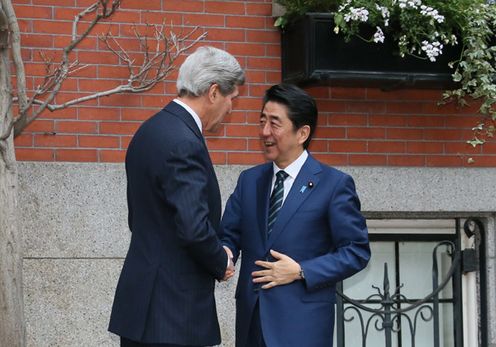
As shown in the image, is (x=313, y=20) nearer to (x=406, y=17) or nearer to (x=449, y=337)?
(x=406, y=17)

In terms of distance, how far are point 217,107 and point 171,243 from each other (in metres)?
0.58

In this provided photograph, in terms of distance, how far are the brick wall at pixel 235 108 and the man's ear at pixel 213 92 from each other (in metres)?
1.93

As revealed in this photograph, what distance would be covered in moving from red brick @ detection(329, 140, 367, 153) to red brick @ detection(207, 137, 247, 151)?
1.76ft

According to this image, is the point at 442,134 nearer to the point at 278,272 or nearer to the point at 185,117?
the point at 278,272

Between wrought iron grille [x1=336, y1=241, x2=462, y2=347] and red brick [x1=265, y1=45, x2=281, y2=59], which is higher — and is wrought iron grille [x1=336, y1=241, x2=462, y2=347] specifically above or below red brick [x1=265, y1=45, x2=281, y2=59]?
below

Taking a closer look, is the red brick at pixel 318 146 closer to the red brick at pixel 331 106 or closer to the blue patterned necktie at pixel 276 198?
the red brick at pixel 331 106

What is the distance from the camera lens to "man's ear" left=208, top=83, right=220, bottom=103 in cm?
435

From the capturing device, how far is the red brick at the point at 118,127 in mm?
6191

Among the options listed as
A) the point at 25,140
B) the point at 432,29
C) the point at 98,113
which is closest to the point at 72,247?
the point at 25,140

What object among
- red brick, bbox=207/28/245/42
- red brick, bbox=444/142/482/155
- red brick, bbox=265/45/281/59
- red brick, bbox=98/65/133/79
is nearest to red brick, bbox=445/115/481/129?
red brick, bbox=444/142/482/155

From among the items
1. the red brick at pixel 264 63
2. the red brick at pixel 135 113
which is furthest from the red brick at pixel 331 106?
the red brick at pixel 135 113

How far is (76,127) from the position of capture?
615 centimetres

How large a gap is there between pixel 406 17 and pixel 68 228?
2.22m

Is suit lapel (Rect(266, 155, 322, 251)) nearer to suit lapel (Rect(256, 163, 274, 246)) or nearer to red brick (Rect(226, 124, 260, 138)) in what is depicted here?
suit lapel (Rect(256, 163, 274, 246))
